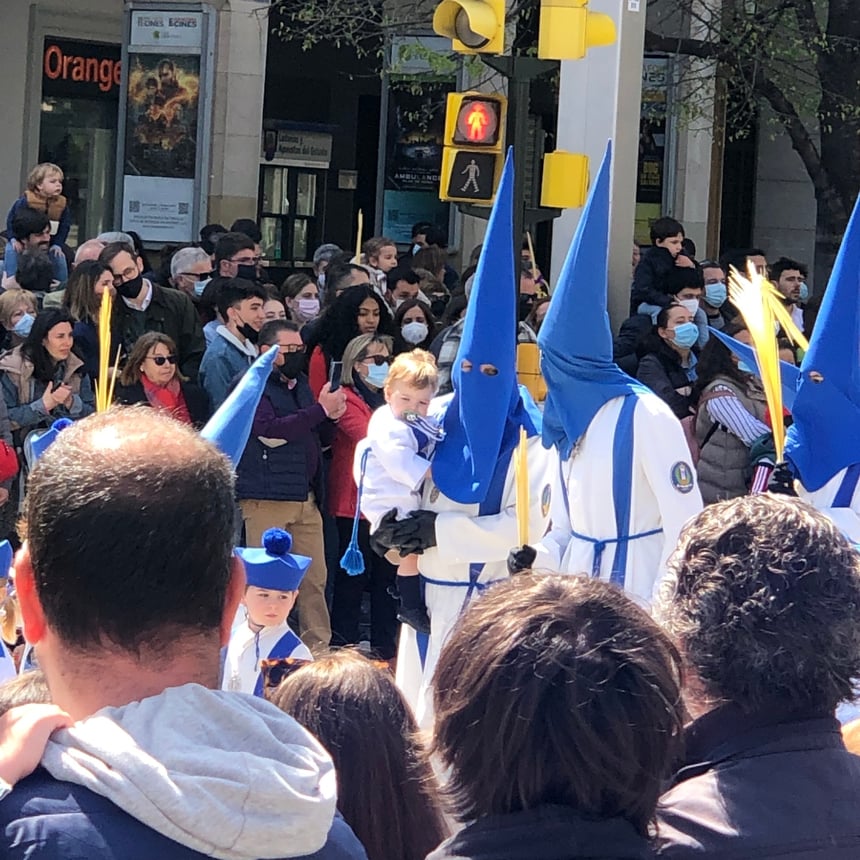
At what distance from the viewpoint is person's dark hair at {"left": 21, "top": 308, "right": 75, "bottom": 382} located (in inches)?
283

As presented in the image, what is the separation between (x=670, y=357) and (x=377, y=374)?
5.47 feet

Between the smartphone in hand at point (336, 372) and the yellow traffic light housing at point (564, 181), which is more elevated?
the yellow traffic light housing at point (564, 181)

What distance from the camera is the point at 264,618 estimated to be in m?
5.09

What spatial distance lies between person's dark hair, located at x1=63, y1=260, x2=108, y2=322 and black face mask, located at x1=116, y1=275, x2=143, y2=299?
0.18m

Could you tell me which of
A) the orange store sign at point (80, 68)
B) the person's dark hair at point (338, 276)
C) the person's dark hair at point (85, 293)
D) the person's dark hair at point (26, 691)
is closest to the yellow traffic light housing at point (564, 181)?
the person's dark hair at point (338, 276)

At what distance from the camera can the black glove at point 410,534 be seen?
5.28m

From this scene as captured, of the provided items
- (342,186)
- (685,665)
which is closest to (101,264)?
(685,665)

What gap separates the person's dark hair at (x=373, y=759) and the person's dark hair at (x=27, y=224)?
673 centimetres

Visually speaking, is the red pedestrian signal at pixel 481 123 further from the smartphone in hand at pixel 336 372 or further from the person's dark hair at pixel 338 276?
the person's dark hair at pixel 338 276

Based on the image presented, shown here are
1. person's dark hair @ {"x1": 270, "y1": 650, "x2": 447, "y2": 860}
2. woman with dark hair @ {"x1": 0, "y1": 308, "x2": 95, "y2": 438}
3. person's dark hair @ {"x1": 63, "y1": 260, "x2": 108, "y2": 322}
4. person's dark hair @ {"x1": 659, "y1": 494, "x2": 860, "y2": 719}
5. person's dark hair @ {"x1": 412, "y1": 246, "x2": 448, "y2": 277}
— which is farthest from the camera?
person's dark hair @ {"x1": 412, "y1": 246, "x2": 448, "y2": 277}

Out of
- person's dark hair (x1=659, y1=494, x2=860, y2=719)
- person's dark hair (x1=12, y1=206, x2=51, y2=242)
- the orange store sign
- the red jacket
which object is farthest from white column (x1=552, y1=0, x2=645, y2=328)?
the orange store sign

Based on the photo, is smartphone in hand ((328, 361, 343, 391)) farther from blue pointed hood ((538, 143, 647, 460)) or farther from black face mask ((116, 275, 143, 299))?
blue pointed hood ((538, 143, 647, 460))

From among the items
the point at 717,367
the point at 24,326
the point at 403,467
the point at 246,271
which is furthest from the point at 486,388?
the point at 246,271

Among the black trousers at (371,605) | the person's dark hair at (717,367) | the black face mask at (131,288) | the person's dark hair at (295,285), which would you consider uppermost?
the person's dark hair at (295,285)
